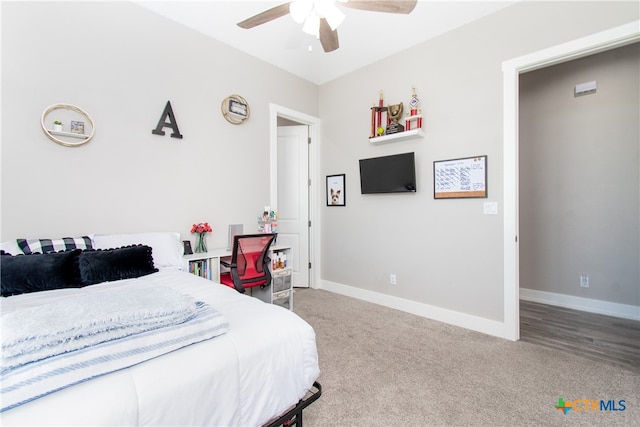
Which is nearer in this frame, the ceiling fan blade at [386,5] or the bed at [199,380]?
the bed at [199,380]

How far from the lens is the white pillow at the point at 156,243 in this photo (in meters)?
2.28

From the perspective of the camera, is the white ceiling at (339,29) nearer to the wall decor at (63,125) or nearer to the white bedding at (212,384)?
the wall decor at (63,125)

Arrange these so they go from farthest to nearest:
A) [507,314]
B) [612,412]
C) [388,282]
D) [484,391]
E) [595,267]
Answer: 1. [388,282]
2. [595,267]
3. [507,314]
4. [484,391]
5. [612,412]

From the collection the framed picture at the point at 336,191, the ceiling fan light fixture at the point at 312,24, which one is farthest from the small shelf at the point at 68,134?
the framed picture at the point at 336,191

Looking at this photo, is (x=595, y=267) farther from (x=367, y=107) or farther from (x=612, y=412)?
(x=367, y=107)

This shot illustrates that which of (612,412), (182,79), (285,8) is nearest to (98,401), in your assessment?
(285,8)

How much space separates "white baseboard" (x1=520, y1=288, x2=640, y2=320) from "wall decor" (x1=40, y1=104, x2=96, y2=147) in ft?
16.8

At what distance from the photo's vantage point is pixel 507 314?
261 cm

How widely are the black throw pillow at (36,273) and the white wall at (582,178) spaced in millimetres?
4719

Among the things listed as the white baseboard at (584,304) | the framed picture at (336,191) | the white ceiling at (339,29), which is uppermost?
the white ceiling at (339,29)

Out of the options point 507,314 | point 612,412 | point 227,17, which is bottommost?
point 612,412

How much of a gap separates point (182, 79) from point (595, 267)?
4979 millimetres

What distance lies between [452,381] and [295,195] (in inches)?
119

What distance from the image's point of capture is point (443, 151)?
9.95 feet
